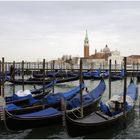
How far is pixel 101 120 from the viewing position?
23.4 feet

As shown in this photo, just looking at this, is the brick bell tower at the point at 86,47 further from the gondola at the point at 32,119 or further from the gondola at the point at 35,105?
the gondola at the point at 32,119

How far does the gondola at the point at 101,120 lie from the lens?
6.70 metres

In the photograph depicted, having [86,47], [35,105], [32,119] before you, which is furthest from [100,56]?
[32,119]

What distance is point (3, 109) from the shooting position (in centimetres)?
707

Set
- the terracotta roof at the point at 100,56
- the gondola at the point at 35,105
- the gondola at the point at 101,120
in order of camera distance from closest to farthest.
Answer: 1. the gondola at the point at 101,120
2. the gondola at the point at 35,105
3. the terracotta roof at the point at 100,56

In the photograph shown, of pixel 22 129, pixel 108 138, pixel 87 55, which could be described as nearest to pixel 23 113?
pixel 22 129

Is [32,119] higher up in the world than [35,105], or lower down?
lower down

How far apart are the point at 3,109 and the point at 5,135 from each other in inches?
25.7

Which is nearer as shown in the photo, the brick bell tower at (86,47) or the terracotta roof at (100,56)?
the brick bell tower at (86,47)

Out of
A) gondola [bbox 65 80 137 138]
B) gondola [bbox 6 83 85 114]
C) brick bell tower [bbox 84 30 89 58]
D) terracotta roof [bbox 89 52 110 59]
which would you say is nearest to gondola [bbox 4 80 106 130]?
gondola [bbox 6 83 85 114]

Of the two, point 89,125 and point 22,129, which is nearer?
point 89,125

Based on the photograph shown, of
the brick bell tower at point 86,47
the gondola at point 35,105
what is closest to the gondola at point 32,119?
the gondola at point 35,105

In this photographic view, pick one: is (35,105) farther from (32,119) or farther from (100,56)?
(100,56)

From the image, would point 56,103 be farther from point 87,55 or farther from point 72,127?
point 87,55
